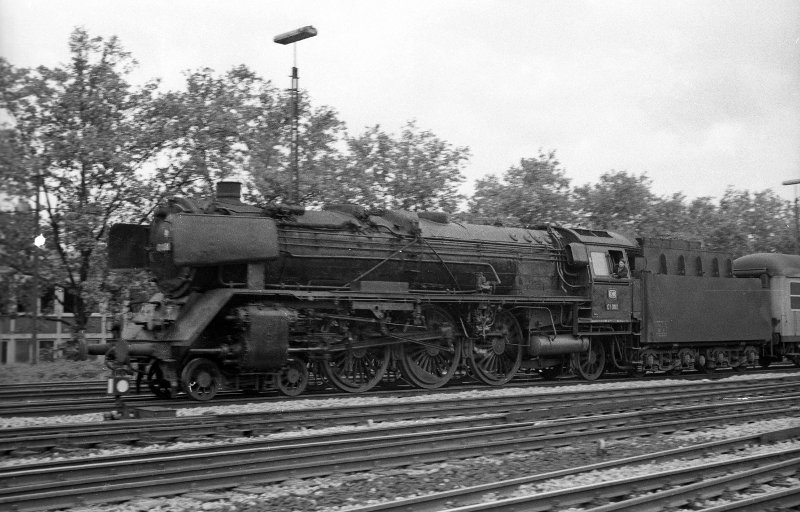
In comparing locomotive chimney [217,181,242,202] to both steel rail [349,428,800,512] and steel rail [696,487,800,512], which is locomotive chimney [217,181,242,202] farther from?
steel rail [696,487,800,512]

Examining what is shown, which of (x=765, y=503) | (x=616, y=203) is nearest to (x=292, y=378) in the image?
(x=765, y=503)

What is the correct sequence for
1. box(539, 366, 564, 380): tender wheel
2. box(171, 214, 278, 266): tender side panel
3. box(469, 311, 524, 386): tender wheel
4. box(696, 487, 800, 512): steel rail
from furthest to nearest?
1. box(539, 366, 564, 380): tender wheel
2. box(469, 311, 524, 386): tender wheel
3. box(171, 214, 278, 266): tender side panel
4. box(696, 487, 800, 512): steel rail

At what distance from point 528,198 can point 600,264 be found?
11518 mm

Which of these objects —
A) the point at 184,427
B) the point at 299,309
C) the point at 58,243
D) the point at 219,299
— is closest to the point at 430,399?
the point at 299,309

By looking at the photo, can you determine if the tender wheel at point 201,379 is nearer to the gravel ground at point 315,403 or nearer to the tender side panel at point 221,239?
the gravel ground at point 315,403

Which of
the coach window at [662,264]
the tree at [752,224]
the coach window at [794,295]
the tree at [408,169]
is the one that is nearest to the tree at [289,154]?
the tree at [408,169]

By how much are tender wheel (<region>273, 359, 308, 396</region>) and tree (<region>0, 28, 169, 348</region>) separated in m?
8.13

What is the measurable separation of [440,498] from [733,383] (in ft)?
39.2

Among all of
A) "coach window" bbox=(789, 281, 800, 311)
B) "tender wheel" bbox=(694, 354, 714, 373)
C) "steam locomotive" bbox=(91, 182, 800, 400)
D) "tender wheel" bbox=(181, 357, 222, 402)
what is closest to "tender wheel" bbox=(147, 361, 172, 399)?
"steam locomotive" bbox=(91, 182, 800, 400)

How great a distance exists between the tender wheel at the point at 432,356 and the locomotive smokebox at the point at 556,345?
5.93ft

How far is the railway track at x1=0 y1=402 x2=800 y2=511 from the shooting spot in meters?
6.65

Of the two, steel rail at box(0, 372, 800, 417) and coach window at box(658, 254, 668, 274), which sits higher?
coach window at box(658, 254, 668, 274)

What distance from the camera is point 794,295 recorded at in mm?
22641

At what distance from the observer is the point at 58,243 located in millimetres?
19484
